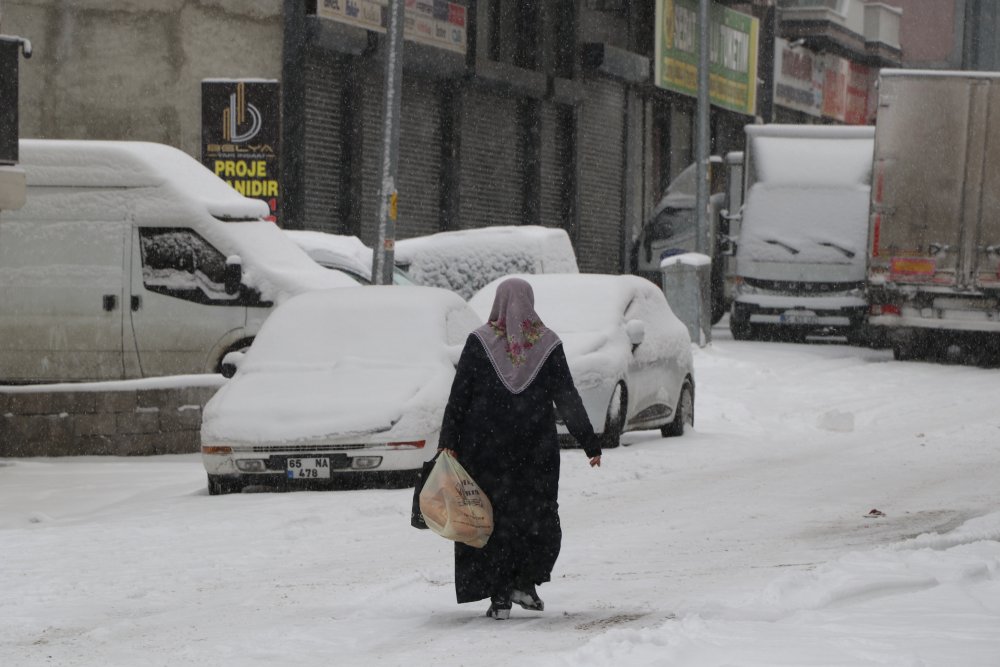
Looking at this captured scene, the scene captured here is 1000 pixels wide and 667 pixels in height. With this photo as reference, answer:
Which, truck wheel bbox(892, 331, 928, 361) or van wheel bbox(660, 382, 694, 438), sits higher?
van wheel bbox(660, 382, 694, 438)

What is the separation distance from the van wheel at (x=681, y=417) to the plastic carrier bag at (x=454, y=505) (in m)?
10.0

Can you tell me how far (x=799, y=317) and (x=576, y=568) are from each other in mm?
19929

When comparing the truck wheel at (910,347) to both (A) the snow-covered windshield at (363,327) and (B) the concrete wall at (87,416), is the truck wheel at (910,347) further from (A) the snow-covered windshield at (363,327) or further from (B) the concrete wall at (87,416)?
(B) the concrete wall at (87,416)

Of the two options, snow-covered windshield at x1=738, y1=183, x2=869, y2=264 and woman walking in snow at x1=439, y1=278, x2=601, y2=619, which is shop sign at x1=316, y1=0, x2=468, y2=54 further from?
woman walking in snow at x1=439, y1=278, x2=601, y2=619

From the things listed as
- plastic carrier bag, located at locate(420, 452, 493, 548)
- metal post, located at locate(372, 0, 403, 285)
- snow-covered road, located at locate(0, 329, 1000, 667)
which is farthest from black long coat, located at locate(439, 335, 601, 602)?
metal post, located at locate(372, 0, 403, 285)

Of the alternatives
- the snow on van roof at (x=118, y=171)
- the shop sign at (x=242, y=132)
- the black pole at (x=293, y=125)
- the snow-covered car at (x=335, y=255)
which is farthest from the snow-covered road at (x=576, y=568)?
the black pole at (x=293, y=125)

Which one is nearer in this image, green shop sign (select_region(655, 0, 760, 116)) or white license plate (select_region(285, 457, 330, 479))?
white license plate (select_region(285, 457, 330, 479))

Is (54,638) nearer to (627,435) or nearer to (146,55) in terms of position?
(627,435)

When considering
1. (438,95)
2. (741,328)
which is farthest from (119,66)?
(741,328)

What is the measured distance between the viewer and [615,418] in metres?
16.5

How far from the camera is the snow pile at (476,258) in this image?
24.6 metres

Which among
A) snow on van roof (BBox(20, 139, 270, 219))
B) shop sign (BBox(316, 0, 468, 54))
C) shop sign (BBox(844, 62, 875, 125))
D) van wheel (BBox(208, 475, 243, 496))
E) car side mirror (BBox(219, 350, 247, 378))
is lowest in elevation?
van wheel (BBox(208, 475, 243, 496))

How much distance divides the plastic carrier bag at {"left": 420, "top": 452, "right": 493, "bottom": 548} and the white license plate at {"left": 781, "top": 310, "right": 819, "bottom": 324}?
21466mm

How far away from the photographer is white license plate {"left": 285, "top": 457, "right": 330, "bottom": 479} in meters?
13.4
